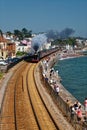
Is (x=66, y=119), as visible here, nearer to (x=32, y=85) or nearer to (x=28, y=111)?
(x=28, y=111)

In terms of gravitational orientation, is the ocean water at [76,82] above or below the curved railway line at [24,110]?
below

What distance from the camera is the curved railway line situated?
107ft

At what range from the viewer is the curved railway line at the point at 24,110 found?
3275 cm

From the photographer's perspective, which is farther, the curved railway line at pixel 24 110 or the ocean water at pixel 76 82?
the ocean water at pixel 76 82

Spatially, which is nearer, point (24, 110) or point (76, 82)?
point (24, 110)

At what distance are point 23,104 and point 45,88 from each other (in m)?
11.4

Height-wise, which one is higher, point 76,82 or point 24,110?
point 24,110

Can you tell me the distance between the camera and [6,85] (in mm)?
57500

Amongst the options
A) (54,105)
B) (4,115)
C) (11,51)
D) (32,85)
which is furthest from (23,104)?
(11,51)

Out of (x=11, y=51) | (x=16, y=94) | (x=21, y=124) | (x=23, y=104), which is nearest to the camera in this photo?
(x=21, y=124)

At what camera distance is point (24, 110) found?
39.2 m

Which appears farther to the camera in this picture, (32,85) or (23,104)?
(32,85)

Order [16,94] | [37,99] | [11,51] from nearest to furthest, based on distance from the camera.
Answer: [37,99] < [16,94] < [11,51]

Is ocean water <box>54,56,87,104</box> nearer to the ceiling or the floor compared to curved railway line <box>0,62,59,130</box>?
nearer to the floor
